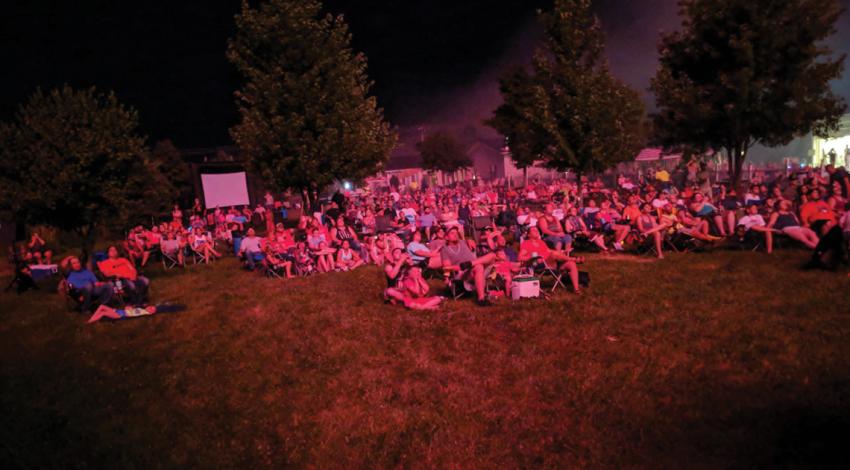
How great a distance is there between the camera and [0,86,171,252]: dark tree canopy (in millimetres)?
11906

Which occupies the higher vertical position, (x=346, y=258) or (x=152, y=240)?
(x=152, y=240)

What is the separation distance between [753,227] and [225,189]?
2931 centimetres

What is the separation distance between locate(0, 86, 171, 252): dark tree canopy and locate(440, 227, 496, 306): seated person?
823cm

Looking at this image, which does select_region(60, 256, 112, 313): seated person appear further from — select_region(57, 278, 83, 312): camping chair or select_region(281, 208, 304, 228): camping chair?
select_region(281, 208, 304, 228): camping chair

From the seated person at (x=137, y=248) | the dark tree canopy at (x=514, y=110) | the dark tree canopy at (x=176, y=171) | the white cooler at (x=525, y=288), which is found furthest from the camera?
the dark tree canopy at (x=176, y=171)

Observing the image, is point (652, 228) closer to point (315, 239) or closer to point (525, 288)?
point (525, 288)

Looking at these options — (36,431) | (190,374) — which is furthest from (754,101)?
(36,431)

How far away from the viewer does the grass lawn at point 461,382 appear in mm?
4859

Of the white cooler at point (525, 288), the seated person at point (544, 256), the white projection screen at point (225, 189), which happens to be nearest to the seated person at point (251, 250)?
the seated person at point (544, 256)

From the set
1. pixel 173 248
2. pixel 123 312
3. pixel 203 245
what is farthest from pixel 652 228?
pixel 173 248

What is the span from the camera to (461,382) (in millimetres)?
6129

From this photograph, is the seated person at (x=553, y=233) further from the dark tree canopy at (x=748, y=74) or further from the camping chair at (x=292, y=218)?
the camping chair at (x=292, y=218)

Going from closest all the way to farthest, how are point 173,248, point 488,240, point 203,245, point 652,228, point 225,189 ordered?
point 488,240
point 652,228
point 173,248
point 203,245
point 225,189

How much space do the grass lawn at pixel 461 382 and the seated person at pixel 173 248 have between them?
572cm
